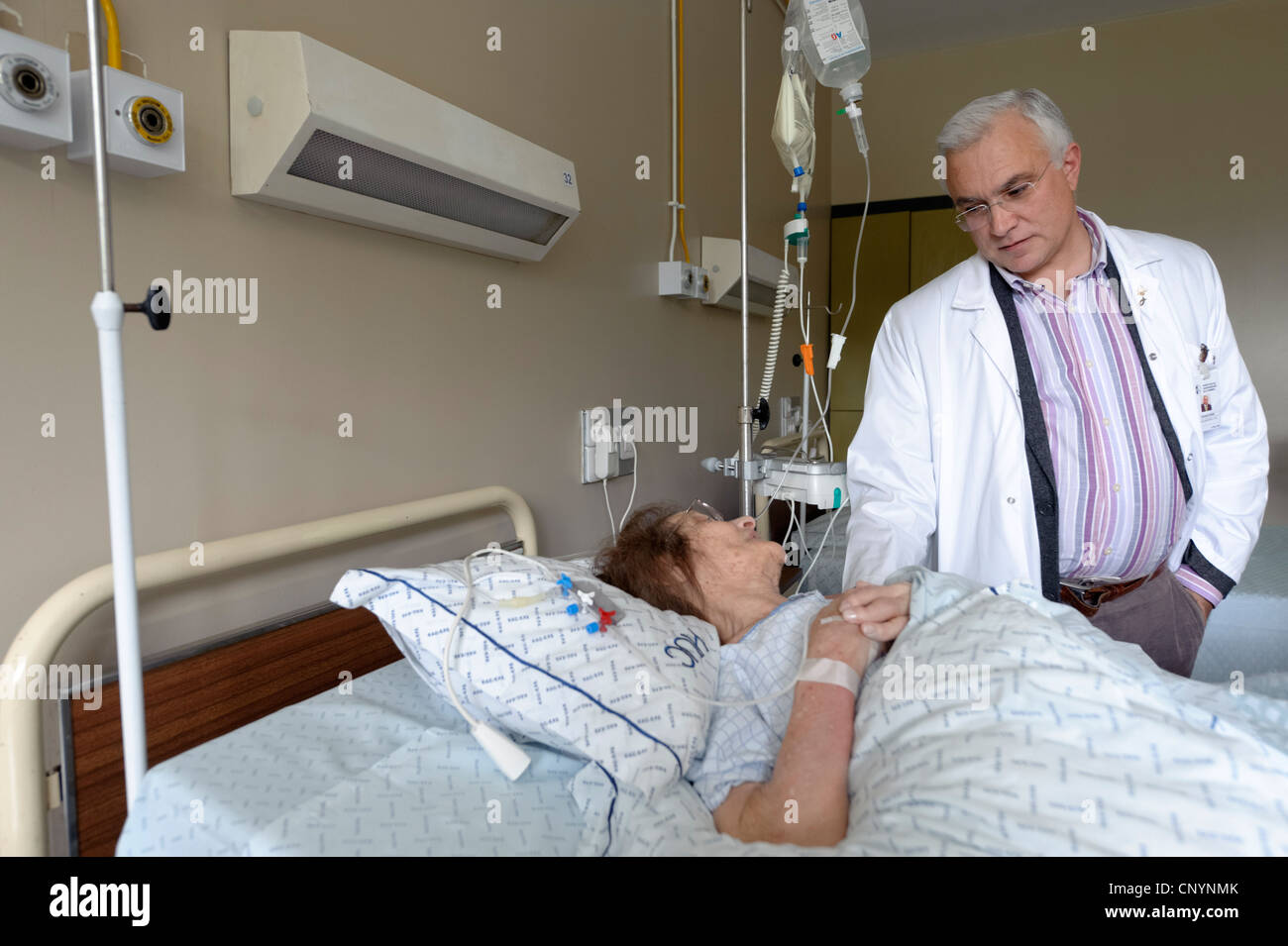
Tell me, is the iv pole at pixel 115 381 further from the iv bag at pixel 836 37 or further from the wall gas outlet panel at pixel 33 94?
the iv bag at pixel 836 37

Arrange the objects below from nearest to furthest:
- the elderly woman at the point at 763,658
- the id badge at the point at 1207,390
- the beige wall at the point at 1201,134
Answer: the elderly woman at the point at 763,658, the id badge at the point at 1207,390, the beige wall at the point at 1201,134

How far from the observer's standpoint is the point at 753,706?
3.80 ft

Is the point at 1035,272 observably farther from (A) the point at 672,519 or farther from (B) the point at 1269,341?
(B) the point at 1269,341

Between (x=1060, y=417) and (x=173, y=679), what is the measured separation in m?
1.56

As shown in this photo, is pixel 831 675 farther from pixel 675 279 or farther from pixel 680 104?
pixel 680 104

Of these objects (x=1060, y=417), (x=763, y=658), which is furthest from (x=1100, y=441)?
(x=763, y=658)

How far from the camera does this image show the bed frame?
0.91 m

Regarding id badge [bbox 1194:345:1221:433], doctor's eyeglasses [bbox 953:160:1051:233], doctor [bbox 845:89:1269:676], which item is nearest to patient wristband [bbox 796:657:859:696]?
doctor [bbox 845:89:1269:676]

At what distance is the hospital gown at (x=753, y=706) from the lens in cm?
105

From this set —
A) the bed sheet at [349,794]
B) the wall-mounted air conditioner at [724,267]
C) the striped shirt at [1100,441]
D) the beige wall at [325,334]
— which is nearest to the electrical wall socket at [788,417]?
the wall-mounted air conditioner at [724,267]

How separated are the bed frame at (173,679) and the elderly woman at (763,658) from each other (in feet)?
1.38

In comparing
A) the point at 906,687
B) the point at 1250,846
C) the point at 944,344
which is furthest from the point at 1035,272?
the point at 1250,846

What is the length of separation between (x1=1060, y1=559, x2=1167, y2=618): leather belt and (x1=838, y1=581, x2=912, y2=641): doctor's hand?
61 centimetres

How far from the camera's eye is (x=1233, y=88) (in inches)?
149
